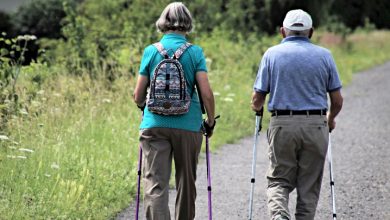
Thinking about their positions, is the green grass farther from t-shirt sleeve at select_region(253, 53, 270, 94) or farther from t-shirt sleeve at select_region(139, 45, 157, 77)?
t-shirt sleeve at select_region(253, 53, 270, 94)

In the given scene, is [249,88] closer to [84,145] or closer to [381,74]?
[84,145]

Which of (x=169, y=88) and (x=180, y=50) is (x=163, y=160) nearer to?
(x=169, y=88)

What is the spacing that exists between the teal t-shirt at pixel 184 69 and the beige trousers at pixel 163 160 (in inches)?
1.8

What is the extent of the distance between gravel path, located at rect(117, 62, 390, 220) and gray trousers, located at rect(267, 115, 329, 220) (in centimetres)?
143

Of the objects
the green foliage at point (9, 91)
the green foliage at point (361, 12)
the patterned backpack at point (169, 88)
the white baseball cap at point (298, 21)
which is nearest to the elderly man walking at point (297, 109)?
the white baseball cap at point (298, 21)

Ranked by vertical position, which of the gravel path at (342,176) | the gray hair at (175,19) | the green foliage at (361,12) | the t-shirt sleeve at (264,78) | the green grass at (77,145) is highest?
the green foliage at (361,12)

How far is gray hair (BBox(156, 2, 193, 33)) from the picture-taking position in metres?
5.75

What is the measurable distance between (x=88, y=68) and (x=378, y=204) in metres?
6.18

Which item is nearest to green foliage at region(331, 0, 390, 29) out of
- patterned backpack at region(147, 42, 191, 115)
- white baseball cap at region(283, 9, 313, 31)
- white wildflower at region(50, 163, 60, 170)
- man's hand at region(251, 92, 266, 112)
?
white wildflower at region(50, 163, 60, 170)

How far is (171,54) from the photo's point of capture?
18.9 feet

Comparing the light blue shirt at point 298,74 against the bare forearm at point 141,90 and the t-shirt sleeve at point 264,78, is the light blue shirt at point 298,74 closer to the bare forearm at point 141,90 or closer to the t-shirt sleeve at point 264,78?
the t-shirt sleeve at point 264,78

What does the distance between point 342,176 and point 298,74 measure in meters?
3.85

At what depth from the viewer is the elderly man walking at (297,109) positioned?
5.94m

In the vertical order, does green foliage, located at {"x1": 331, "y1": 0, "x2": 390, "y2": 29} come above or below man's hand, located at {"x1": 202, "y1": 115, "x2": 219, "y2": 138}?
above
